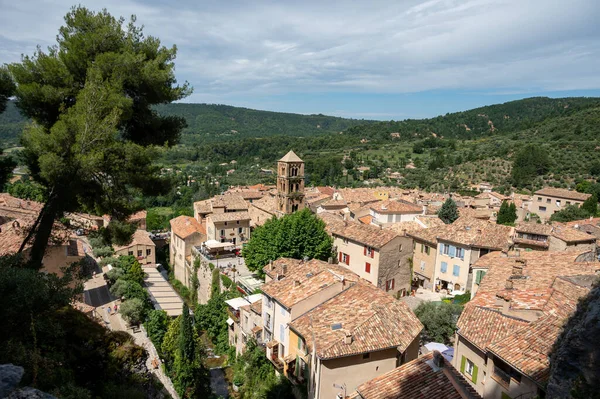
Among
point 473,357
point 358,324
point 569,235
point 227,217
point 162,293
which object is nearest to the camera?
point 473,357

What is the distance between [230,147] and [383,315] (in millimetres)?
144006

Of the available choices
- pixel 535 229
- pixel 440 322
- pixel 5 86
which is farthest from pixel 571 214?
pixel 5 86

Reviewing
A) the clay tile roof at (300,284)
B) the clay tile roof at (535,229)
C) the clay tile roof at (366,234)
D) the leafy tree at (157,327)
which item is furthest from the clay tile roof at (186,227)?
the clay tile roof at (535,229)

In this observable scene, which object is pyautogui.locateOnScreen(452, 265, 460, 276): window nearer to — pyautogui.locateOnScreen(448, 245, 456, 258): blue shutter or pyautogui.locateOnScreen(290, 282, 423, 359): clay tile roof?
pyautogui.locateOnScreen(448, 245, 456, 258): blue shutter

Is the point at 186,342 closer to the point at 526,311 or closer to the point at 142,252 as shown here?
the point at 526,311

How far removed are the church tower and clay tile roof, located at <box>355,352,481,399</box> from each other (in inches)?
1199

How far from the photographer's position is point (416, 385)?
11055 mm

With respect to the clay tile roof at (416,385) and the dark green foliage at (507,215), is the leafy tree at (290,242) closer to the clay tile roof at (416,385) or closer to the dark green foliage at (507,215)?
the clay tile roof at (416,385)

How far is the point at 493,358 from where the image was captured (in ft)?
39.8

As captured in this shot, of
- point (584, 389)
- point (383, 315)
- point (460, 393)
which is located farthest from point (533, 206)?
point (584, 389)

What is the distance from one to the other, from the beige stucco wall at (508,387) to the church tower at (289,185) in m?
30.4

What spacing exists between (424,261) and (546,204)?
106 feet

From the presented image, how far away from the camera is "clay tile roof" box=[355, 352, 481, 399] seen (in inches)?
420

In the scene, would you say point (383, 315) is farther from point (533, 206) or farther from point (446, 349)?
point (533, 206)
